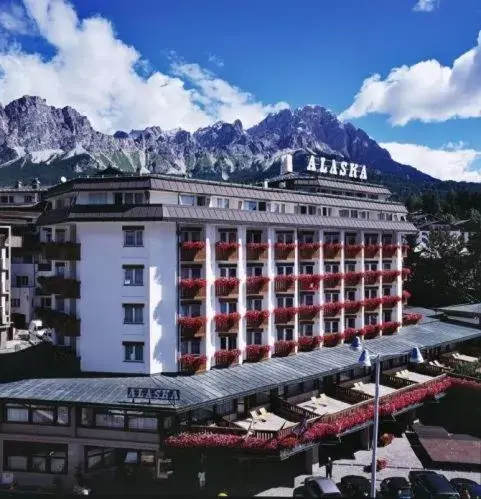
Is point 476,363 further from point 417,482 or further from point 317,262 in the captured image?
point 417,482

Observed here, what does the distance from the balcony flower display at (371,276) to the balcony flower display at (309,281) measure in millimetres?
7214

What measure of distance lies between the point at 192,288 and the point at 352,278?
1931 centimetres

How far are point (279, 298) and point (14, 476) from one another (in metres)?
23.6

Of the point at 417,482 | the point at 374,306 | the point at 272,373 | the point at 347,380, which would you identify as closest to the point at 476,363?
the point at 374,306

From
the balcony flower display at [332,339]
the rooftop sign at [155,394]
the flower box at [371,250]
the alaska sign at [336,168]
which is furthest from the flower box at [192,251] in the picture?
the alaska sign at [336,168]

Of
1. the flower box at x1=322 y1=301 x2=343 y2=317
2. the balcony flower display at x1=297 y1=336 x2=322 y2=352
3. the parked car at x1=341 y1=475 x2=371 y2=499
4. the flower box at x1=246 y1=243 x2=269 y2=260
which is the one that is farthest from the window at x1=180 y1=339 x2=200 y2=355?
the flower box at x1=322 y1=301 x2=343 y2=317

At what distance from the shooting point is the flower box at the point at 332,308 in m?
44.7

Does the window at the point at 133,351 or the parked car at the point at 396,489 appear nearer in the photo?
the parked car at the point at 396,489

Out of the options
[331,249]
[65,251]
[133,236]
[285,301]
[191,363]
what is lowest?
[191,363]

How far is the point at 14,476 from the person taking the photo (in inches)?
1210

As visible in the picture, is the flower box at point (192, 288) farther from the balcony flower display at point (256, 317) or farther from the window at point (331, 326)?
the window at point (331, 326)

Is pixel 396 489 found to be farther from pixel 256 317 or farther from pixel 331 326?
pixel 331 326

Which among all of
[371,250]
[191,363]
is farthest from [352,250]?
[191,363]

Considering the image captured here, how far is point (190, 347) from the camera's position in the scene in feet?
116
